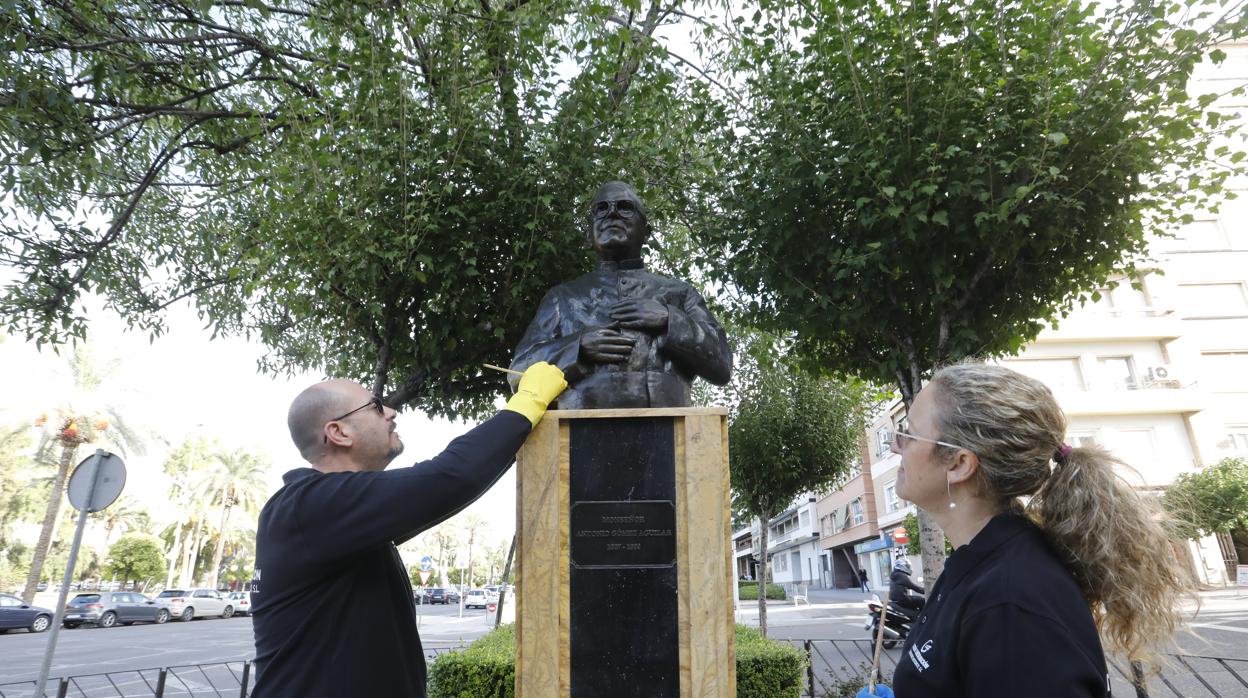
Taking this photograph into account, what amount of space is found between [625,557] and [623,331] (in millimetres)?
1086

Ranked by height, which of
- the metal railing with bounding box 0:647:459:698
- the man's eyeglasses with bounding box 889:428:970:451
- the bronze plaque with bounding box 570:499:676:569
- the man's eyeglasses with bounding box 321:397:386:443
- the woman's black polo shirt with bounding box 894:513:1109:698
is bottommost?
the metal railing with bounding box 0:647:459:698

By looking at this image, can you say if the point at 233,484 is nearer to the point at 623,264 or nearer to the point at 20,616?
the point at 20,616

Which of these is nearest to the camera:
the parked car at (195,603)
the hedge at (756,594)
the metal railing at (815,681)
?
the metal railing at (815,681)

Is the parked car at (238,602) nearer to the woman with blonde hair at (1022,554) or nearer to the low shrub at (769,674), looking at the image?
the low shrub at (769,674)

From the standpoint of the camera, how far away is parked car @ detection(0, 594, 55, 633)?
70.1 ft

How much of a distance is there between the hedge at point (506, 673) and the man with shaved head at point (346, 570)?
4.13 metres

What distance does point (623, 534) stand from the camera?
297cm

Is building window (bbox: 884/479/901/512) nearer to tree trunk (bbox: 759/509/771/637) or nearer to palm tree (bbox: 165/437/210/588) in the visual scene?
tree trunk (bbox: 759/509/771/637)

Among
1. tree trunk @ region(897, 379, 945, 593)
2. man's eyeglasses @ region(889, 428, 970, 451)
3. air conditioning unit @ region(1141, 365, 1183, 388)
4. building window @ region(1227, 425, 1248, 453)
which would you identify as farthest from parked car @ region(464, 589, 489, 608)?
man's eyeglasses @ region(889, 428, 970, 451)

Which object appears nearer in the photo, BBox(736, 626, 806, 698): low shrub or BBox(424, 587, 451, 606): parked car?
BBox(736, 626, 806, 698): low shrub

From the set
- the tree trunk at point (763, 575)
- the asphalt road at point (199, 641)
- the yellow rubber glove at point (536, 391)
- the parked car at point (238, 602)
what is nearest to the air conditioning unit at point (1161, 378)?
the asphalt road at point (199, 641)

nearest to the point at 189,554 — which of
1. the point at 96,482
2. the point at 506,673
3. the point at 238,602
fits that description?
the point at 238,602

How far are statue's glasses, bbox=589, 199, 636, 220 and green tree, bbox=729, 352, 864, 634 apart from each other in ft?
31.1

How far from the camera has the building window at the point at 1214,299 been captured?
2903cm
